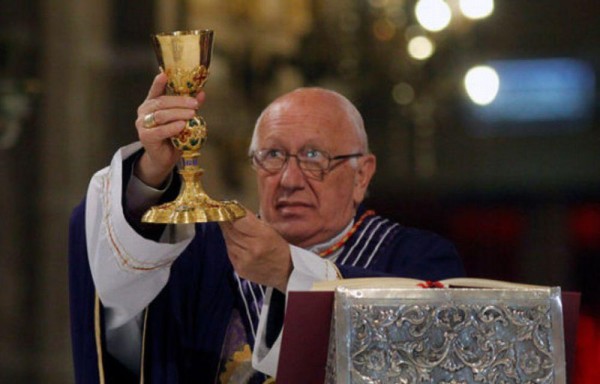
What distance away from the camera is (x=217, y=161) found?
4484 millimetres

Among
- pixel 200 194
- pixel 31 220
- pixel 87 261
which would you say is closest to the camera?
pixel 200 194

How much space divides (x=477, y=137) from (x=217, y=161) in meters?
0.90

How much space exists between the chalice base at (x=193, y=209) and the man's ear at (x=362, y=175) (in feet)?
2.84

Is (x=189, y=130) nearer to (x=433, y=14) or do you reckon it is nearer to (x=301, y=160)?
(x=301, y=160)

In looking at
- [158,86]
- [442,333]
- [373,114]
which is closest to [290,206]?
[158,86]

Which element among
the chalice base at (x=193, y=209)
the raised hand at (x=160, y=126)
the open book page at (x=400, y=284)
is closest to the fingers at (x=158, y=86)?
the raised hand at (x=160, y=126)

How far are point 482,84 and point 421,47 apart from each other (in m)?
0.25

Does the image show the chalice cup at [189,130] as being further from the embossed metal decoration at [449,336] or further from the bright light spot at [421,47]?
the bright light spot at [421,47]

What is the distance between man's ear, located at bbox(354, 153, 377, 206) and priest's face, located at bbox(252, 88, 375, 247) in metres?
0.02

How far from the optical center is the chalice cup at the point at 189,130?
2.41 m

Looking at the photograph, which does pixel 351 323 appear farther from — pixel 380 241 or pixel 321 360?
pixel 380 241

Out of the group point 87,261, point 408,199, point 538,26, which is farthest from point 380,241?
point 538,26

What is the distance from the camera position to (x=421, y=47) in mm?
4375

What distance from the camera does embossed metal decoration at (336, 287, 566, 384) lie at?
7.04 ft
